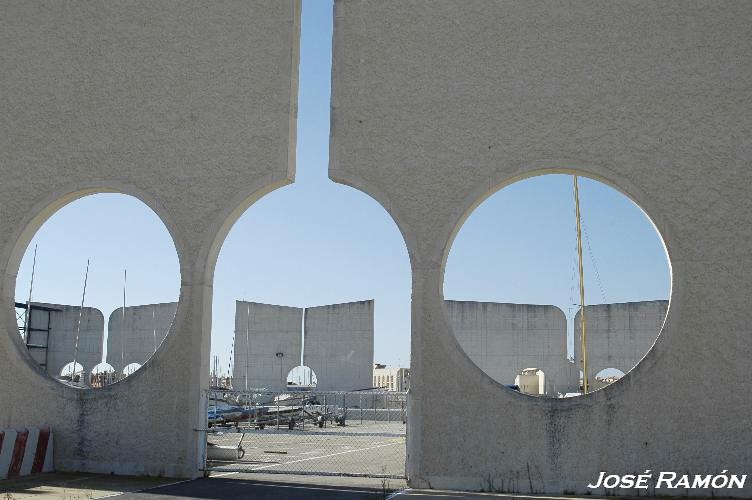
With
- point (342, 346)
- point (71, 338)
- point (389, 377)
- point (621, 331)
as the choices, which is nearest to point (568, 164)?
point (621, 331)

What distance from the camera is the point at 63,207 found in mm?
12703

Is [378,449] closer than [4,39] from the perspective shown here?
No

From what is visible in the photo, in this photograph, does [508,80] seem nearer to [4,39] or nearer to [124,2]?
[124,2]

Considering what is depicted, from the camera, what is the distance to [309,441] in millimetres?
19844

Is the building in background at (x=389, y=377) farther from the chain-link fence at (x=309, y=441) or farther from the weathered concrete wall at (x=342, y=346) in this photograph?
the weathered concrete wall at (x=342, y=346)

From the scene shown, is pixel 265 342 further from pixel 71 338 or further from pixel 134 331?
pixel 71 338

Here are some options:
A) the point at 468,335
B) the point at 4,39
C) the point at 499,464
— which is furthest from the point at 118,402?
the point at 468,335

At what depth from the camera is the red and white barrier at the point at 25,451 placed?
10.9 meters

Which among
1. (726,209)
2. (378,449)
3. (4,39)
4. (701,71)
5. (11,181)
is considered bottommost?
(378,449)

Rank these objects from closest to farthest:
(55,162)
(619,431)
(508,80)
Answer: (619,431) < (508,80) < (55,162)

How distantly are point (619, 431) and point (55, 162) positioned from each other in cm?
930

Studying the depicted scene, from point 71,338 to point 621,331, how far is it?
23284mm

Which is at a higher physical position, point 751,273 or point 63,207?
point 63,207

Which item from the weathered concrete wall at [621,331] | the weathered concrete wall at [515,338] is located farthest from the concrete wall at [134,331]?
the weathered concrete wall at [621,331]
